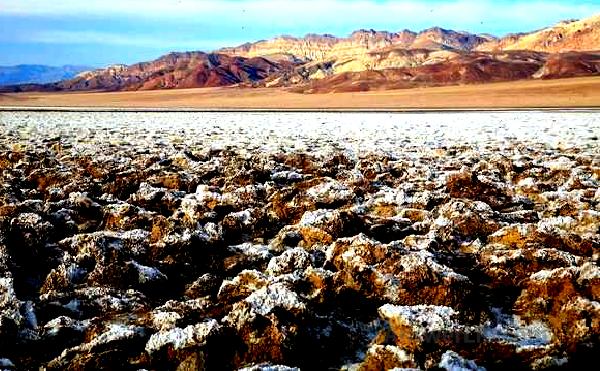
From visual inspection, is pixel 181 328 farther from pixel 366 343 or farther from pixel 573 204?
pixel 573 204

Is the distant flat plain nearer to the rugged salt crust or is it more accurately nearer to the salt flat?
the salt flat

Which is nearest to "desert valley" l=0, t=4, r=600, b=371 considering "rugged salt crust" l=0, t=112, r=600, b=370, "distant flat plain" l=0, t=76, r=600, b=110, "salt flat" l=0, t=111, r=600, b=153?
"rugged salt crust" l=0, t=112, r=600, b=370

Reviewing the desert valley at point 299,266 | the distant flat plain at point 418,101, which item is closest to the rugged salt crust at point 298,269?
the desert valley at point 299,266

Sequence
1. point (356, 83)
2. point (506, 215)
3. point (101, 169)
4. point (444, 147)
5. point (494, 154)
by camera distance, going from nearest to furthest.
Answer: point (506, 215) < point (101, 169) < point (494, 154) < point (444, 147) < point (356, 83)

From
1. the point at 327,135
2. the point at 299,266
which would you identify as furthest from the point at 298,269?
the point at 327,135

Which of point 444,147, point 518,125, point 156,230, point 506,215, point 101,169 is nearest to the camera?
point 156,230

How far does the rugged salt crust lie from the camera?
4.25 meters

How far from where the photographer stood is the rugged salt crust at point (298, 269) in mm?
4246

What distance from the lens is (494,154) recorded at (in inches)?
598

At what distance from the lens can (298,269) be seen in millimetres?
5840

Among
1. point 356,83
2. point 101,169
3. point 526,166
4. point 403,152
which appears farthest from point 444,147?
point 356,83

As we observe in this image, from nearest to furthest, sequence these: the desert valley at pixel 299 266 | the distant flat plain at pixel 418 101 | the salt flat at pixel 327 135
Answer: the desert valley at pixel 299 266
the salt flat at pixel 327 135
the distant flat plain at pixel 418 101

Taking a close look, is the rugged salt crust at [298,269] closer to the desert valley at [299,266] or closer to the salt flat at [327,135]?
the desert valley at [299,266]

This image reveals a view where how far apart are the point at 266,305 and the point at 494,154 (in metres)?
11.9
